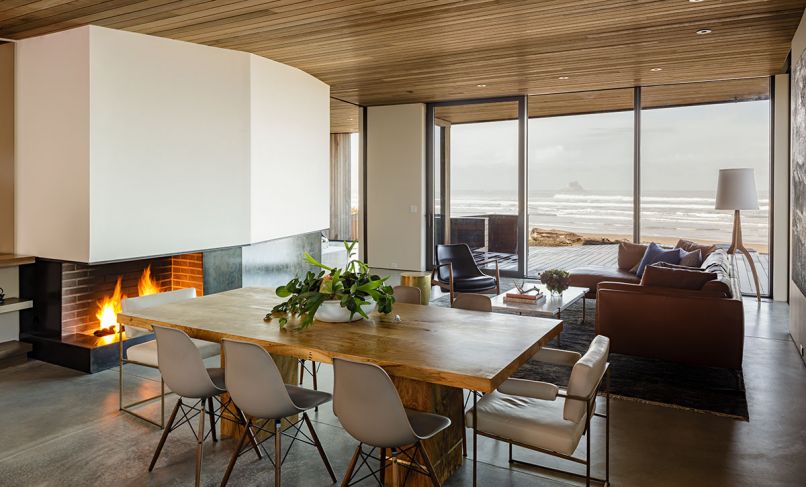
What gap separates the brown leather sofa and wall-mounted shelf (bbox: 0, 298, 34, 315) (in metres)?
4.69

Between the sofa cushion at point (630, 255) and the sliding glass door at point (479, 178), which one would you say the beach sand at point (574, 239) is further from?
the sofa cushion at point (630, 255)

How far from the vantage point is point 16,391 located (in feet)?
13.3

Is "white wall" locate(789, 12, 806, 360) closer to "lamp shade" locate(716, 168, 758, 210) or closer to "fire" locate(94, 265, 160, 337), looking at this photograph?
"lamp shade" locate(716, 168, 758, 210)

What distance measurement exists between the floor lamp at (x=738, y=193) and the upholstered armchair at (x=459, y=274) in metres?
3.13

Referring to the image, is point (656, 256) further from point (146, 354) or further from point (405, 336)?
point (146, 354)

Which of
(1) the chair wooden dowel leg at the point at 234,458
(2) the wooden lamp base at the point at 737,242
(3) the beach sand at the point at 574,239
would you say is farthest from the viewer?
(3) the beach sand at the point at 574,239

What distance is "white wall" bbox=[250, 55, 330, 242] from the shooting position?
19.3 ft

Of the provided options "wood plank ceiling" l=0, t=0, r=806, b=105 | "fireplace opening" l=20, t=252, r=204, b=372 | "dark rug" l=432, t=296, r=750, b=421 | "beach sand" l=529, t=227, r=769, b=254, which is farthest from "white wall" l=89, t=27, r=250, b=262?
"beach sand" l=529, t=227, r=769, b=254

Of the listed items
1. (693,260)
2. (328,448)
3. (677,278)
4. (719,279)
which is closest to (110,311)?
(328,448)

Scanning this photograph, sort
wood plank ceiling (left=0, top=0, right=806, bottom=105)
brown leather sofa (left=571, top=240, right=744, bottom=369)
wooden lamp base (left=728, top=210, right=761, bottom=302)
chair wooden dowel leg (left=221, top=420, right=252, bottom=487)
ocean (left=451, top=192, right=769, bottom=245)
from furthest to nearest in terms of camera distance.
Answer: ocean (left=451, top=192, right=769, bottom=245) < wooden lamp base (left=728, top=210, right=761, bottom=302) < wood plank ceiling (left=0, top=0, right=806, bottom=105) < brown leather sofa (left=571, top=240, right=744, bottom=369) < chair wooden dowel leg (left=221, top=420, right=252, bottom=487)

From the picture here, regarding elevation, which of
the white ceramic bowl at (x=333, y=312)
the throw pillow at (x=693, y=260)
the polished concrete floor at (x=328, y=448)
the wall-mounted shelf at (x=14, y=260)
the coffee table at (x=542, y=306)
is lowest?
the polished concrete floor at (x=328, y=448)

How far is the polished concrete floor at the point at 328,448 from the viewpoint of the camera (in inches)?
110

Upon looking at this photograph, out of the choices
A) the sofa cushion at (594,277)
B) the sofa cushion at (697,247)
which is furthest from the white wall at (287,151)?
the sofa cushion at (697,247)

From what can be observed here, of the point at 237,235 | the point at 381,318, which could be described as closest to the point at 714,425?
the point at 381,318
